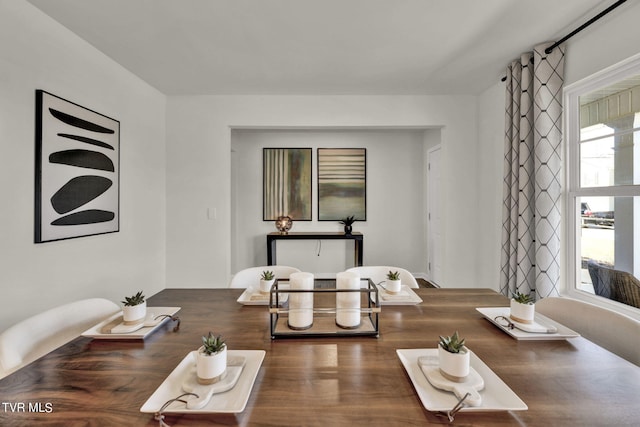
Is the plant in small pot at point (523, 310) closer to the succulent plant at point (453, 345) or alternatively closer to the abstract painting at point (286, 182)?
the succulent plant at point (453, 345)

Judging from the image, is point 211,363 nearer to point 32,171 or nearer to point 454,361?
point 454,361

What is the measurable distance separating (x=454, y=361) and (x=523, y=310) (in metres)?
0.56

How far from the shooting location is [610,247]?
1.80m

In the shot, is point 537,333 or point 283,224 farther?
point 283,224

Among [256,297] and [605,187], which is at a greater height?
[605,187]

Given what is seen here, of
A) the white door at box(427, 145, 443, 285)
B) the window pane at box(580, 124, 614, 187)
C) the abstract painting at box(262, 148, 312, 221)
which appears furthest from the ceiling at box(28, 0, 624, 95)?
the abstract painting at box(262, 148, 312, 221)

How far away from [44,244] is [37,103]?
2.70 ft

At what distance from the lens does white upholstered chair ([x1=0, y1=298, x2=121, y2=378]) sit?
2.95 ft

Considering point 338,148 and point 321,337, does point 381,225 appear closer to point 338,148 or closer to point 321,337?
point 338,148

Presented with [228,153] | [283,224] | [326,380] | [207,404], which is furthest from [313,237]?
[207,404]

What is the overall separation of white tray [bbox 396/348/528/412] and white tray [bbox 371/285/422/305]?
0.50 m

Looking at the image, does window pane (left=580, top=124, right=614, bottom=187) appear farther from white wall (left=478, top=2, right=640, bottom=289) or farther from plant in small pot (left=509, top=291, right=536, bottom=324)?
plant in small pot (left=509, top=291, right=536, bottom=324)

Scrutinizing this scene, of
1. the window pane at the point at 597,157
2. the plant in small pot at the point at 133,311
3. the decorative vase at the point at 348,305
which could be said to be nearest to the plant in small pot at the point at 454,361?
the decorative vase at the point at 348,305

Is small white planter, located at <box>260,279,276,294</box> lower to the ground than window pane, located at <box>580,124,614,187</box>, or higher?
lower
